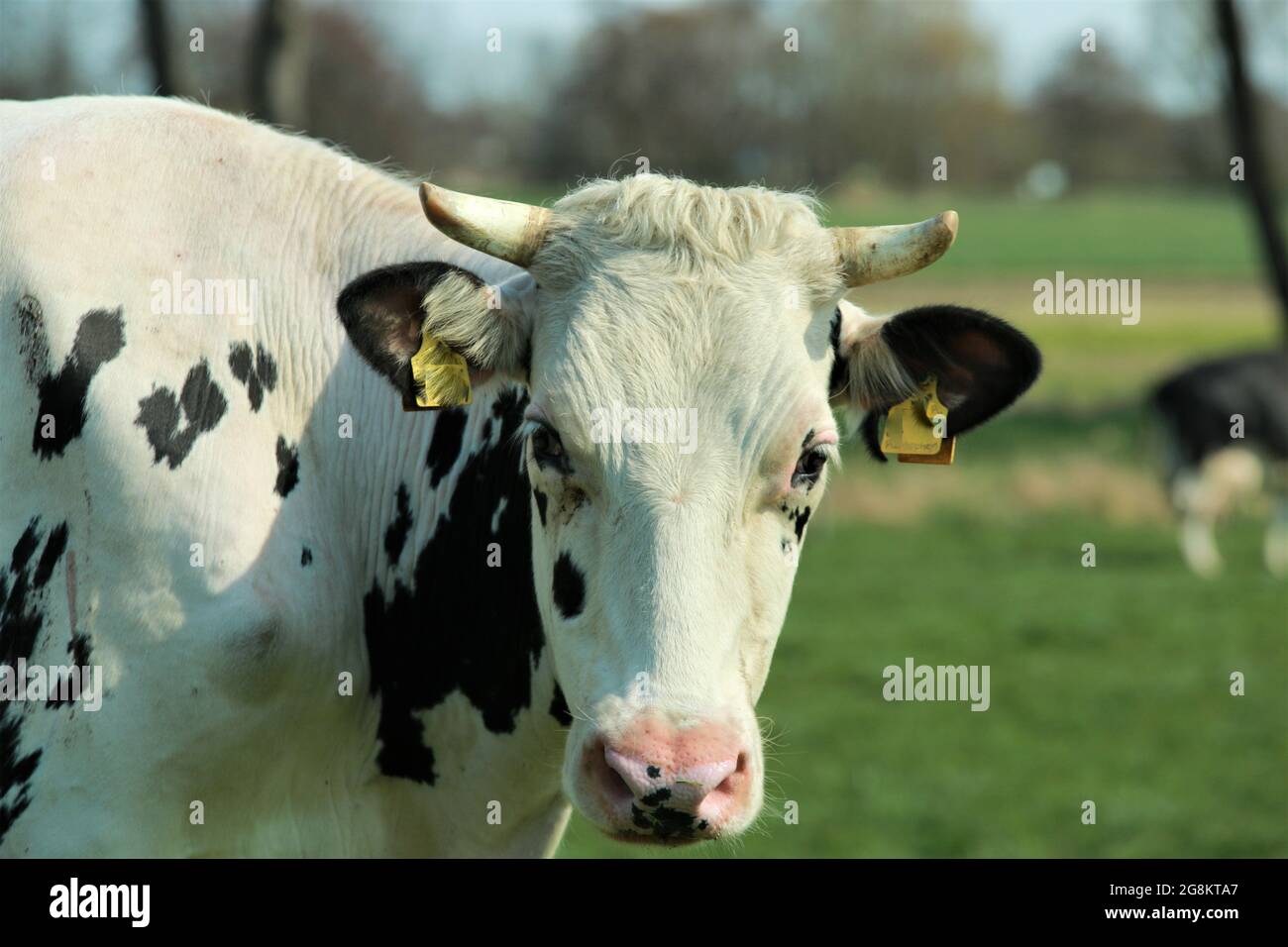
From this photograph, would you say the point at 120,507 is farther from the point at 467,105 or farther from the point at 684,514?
the point at 467,105

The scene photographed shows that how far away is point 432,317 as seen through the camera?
153 inches

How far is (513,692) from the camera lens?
4.19 m

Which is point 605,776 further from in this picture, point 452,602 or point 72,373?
point 72,373

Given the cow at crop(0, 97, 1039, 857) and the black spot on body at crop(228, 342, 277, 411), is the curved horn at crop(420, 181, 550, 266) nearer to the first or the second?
the cow at crop(0, 97, 1039, 857)

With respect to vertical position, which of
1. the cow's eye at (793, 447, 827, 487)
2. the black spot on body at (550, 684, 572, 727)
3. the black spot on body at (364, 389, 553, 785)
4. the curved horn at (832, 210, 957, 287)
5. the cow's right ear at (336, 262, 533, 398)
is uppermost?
the curved horn at (832, 210, 957, 287)

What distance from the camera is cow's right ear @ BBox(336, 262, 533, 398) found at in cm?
388

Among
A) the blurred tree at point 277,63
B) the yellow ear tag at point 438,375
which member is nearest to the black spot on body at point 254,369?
the yellow ear tag at point 438,375

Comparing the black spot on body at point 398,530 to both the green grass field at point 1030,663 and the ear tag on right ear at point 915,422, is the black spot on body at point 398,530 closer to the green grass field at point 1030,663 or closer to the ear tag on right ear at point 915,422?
the green grass field at point 1030,663

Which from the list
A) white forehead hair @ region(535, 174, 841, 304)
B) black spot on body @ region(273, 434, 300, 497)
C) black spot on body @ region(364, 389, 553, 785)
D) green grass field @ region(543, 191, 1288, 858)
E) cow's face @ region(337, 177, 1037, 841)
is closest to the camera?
cow's face @ region(337, 177, 1037, 841)

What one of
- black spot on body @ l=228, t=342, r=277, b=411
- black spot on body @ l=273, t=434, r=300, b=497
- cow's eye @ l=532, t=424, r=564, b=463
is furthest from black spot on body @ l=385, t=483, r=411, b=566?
cow's eye @ l=532, t=424, r=564, b=463

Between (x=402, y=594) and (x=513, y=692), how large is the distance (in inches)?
16.6

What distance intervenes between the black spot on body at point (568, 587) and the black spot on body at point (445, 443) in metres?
0.75

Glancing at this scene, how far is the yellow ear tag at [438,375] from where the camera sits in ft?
12.9
